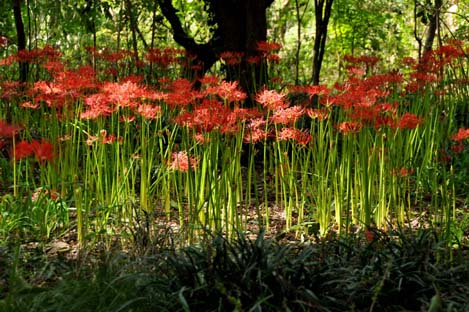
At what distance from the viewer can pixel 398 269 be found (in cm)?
272

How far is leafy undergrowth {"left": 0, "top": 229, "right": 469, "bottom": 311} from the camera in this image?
2465 mm

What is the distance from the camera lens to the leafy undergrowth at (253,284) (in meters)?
2.46

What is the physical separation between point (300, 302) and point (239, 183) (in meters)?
1.85

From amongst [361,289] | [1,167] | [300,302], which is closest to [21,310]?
[300,302]

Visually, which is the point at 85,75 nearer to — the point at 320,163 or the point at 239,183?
the point at 239,183

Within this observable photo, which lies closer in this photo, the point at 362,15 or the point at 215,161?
the point at 215,161

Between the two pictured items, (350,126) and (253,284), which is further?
(350,126)

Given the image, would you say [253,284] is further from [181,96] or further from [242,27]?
[242,27]

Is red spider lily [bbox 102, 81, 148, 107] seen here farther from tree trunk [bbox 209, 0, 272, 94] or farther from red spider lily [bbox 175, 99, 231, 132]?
tree trunk [bbox 209, 0, 272, 94]

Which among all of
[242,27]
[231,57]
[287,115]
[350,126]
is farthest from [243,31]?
[350,126]

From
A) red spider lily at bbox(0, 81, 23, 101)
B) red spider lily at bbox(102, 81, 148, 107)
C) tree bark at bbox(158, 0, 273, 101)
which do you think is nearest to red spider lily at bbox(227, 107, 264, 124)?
red spider lily at bbox(102, 81, 148, 107)

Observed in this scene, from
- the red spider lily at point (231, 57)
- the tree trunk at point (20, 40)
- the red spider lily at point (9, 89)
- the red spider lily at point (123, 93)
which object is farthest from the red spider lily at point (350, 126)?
the tree trunk at point (20, 40)

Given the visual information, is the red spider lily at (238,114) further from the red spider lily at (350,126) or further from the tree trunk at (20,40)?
the tree trunk at (20,40)

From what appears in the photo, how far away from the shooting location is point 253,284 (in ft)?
8.27
